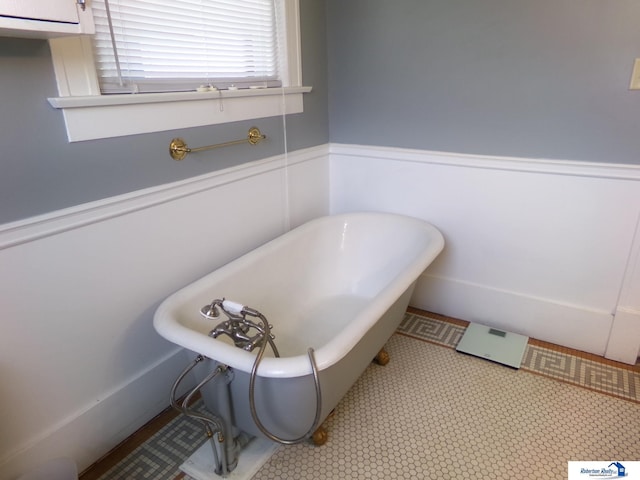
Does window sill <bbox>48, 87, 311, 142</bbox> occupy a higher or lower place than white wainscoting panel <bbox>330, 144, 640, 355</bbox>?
higher

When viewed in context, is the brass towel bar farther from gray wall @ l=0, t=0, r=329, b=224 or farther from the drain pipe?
the drain pipe

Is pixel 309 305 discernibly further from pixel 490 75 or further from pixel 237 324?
pixel 490 75

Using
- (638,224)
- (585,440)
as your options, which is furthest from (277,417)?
(638,224)

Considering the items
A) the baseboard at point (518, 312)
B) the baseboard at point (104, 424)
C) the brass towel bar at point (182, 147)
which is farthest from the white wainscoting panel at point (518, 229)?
the baseboard at point (104, 424)

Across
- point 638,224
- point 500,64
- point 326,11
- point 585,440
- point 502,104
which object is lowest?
point 585,440

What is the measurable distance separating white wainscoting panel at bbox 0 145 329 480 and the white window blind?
0.38 meters

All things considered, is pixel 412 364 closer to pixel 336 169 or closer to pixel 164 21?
pixel 336 169

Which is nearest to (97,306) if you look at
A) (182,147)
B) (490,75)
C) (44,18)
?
(182,147)

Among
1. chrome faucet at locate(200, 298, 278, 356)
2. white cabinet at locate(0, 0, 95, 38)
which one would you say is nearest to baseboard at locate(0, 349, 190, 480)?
chrome faucet at locate(200, 298, 278, 356)

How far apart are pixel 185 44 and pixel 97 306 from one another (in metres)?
1.00

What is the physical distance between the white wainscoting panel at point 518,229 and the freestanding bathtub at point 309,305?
0.76 feet

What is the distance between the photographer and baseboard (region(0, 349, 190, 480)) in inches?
52.8

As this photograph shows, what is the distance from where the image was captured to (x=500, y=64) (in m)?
1.91

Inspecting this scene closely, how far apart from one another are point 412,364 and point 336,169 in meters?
1.18
